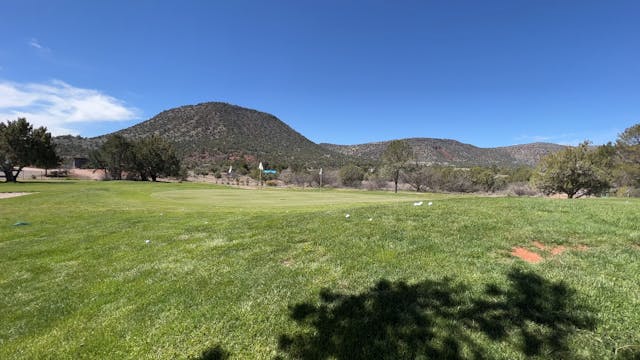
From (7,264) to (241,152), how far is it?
78.9 meters

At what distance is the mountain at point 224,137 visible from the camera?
282 ft

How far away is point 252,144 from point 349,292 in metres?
88.1

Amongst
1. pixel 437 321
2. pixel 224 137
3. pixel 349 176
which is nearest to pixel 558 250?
pixel 437 321

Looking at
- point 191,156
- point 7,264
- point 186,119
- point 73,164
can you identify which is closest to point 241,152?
point 191,156

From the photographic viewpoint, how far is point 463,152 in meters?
99.4

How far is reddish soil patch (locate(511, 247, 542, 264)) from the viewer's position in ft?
17.7

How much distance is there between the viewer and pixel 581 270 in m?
4.88

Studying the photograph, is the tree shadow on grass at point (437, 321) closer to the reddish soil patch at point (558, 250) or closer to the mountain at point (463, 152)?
the reddish soil patch at point (558, 250)

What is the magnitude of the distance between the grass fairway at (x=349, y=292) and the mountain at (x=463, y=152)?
88.1 metres

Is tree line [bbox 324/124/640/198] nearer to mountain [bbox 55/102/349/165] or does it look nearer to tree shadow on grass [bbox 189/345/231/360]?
mountain [bbox 55/102/349/165]

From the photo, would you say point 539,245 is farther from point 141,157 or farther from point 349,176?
point 141,157

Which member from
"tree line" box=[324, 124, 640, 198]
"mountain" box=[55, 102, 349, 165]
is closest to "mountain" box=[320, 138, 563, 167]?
"mountain" box=[55, 102, 349, 165]

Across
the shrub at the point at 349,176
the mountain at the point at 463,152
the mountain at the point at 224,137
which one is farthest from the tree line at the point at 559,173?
the mountain at the point at 463,152

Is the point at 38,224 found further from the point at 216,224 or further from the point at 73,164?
the point at 73,164
